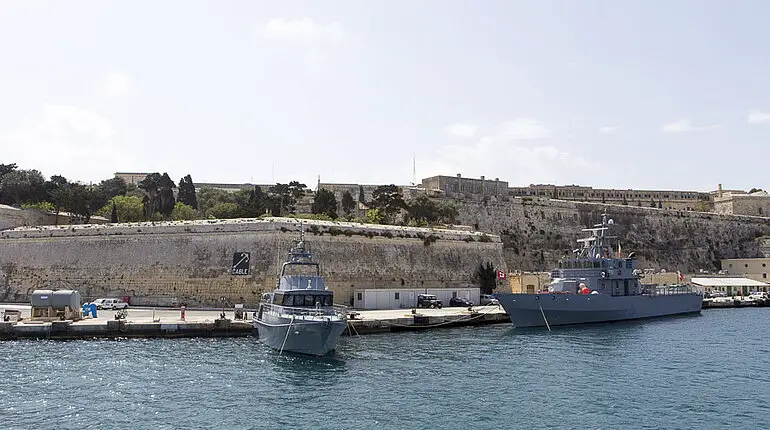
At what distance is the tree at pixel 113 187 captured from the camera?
262 ft

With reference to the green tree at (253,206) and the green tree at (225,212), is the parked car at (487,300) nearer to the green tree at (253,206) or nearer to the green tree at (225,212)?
the green tree at (253,206)

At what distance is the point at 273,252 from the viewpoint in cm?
3956

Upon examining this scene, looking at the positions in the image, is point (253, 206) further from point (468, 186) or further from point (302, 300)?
point (302, 300)

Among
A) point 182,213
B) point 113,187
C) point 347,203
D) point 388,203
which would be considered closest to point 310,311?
point 388,203

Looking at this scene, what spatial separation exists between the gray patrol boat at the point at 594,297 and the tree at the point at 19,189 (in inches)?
2067

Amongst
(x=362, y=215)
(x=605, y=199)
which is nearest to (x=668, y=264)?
(x=605, y=199)

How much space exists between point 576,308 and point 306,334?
64.8ft

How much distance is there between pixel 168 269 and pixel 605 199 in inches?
3099

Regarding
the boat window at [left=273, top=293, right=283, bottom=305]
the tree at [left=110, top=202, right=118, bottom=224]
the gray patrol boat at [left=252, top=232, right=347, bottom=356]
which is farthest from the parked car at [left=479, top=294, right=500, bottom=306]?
the tree at [left=110, top=202, right=118, bottom=224]

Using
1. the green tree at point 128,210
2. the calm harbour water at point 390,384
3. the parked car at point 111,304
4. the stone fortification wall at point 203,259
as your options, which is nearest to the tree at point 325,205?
the stone fortification wall at point 203,259

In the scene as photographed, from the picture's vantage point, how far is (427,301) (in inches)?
1650

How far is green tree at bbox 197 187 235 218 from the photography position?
247 ft

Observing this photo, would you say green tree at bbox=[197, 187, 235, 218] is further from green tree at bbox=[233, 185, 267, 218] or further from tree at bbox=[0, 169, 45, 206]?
tree at bbox=[0, 169, 45, 206]

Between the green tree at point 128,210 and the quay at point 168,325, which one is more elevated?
the green tree at point 128,210
